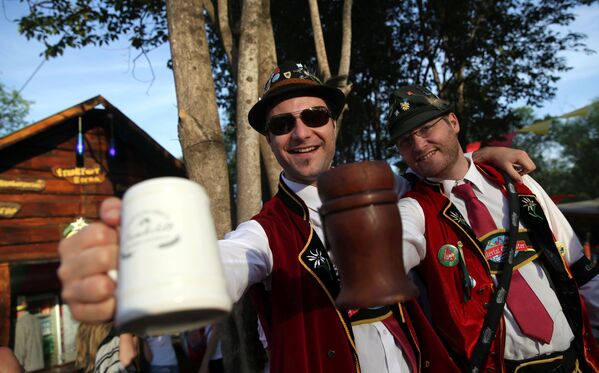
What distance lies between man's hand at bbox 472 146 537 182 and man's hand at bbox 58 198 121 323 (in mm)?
2226

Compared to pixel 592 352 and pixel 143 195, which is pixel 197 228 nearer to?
pixel 143 195

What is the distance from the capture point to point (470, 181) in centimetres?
252

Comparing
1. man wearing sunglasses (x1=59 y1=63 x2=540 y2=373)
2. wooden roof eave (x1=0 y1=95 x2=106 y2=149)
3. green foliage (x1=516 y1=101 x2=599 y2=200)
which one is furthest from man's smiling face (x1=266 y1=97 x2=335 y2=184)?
green foliage (x1=516 y1=101 x2=599 y2=200)

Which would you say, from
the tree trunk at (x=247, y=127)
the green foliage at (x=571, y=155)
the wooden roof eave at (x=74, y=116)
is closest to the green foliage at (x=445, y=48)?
the wooden roof eave at (x=74, y=116)

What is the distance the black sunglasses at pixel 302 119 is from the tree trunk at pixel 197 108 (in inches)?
31.9

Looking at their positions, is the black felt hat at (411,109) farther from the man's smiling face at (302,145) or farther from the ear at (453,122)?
the man's smiling face at (302,145)

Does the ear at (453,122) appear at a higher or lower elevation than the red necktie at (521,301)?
higher

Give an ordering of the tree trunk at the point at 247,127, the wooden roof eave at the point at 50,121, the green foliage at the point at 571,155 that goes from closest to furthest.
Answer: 1. the tree trunk at the point at 247,127
2. the wooden roof eave at the point at 50,121
3. the green foliage at the point at 571,155

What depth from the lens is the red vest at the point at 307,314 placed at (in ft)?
5.82

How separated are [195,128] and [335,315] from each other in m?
1.63

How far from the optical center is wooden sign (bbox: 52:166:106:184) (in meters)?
9.17

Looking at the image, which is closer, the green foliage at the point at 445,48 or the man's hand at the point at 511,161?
the man's hand at the point at 511,161

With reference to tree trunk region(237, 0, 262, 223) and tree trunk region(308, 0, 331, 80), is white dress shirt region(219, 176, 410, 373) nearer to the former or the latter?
tree trunk region(237, 0, 262, 223)

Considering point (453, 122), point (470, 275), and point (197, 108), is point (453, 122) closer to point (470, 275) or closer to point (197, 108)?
point (470, 275)
